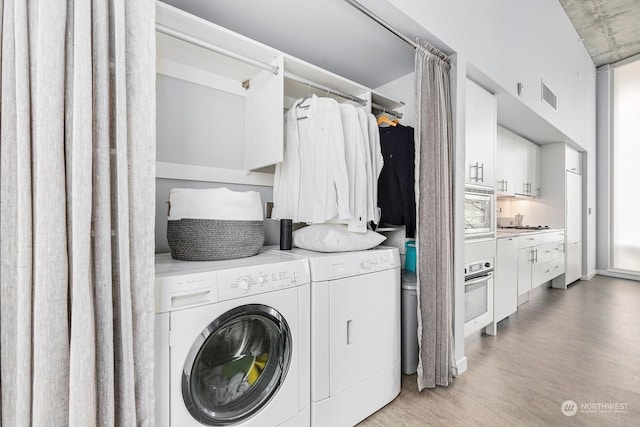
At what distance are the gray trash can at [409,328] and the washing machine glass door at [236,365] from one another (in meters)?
1.06

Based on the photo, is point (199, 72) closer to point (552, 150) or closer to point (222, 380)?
point (222, 380)

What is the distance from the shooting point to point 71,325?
2.58 feet

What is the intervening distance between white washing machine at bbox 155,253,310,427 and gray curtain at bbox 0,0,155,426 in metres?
0.13

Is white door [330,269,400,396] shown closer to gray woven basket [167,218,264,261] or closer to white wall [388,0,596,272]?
gray woven basket [167,218,264,261]

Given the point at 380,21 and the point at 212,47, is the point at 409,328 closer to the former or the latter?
the point at 380,21

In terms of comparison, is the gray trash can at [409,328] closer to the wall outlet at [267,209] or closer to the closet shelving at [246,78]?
the wall outlet at [267,209]

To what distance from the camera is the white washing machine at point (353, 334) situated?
1.45 metres

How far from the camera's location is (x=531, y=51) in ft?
10.2

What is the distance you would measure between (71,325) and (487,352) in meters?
2.72

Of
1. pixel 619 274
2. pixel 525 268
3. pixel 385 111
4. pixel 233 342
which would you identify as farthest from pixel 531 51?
pixel 619 274

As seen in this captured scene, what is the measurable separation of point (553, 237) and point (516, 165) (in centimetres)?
113

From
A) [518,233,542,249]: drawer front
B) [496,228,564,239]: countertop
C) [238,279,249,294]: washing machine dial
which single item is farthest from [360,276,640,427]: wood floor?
[238,279,249,294]: washing machine dial

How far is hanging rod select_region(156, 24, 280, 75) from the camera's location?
1.37m

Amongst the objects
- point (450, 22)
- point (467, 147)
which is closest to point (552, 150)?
point (467, 147)
